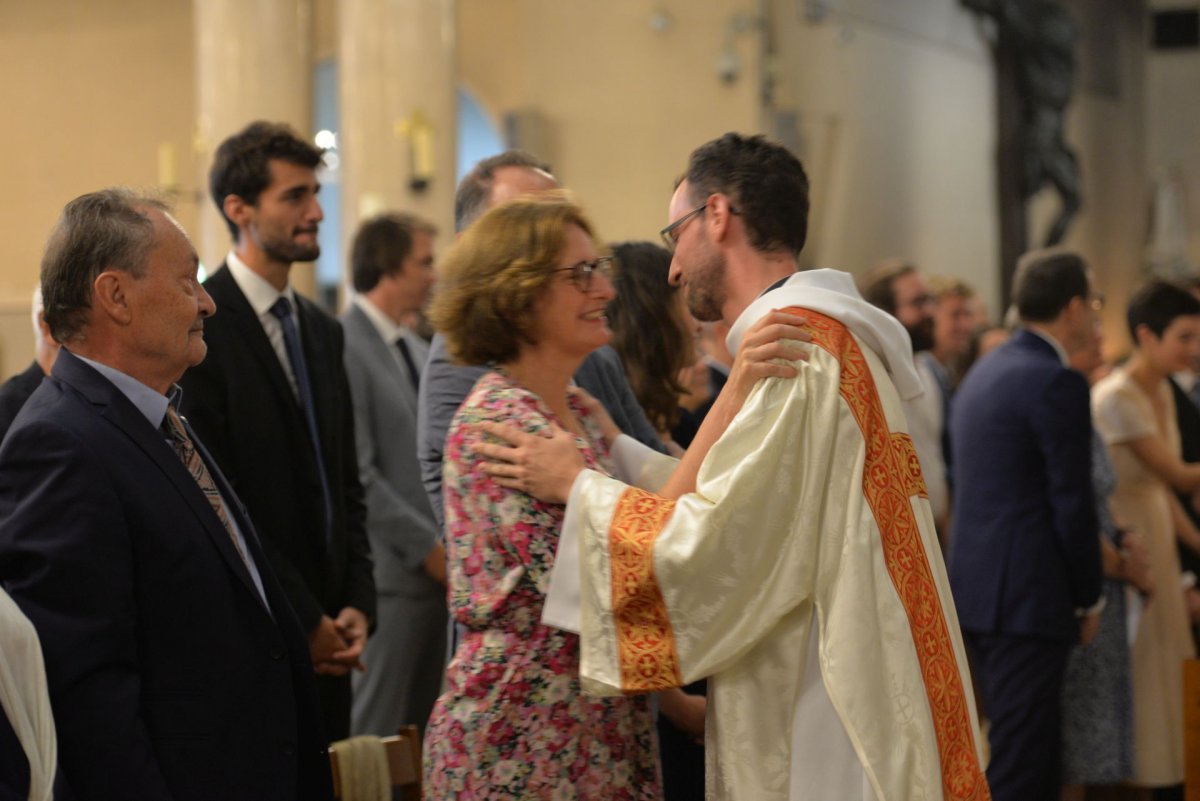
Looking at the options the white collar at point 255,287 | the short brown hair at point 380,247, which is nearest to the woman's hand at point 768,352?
the white collar at point 255,287

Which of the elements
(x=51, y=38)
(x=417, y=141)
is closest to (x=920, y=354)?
(x=417, y=141)

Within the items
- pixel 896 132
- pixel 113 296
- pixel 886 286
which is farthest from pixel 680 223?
pixel 896 132

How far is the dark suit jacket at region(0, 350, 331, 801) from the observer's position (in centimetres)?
194

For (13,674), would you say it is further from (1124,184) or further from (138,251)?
(1124,184)

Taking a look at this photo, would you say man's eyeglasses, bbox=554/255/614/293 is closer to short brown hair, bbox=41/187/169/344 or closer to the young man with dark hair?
short brown hair, bbox=41/187/169/344

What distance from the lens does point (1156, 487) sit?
505cm

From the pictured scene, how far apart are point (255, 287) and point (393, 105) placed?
13.9ft

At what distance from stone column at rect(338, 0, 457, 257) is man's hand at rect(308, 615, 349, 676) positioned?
14.9ft

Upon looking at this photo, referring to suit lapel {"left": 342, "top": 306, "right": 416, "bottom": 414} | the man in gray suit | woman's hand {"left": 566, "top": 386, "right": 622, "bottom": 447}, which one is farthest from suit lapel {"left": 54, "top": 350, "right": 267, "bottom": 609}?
suit lapel {"left": 342, "top": 306, "right": 416, "bottom": 414}

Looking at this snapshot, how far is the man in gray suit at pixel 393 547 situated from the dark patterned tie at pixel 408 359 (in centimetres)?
10

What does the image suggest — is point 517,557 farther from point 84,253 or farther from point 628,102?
point 628,102

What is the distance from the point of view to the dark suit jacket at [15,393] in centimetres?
299

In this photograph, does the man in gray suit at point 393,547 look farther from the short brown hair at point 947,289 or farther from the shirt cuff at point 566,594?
the short brown hair at point 947,289

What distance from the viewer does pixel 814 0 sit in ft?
32.2
